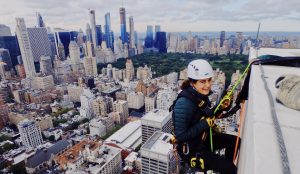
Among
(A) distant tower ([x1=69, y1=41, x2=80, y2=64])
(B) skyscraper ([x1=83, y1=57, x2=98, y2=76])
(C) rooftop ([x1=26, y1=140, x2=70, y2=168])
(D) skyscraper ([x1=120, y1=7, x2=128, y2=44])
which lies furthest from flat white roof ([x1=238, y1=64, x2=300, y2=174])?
(D) skyscraper ([x1=120, y1=7, x2=128, y2=44])

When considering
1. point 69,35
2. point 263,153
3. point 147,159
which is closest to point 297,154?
point 263,153

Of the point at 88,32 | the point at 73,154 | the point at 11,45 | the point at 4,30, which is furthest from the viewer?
the point at 88,32

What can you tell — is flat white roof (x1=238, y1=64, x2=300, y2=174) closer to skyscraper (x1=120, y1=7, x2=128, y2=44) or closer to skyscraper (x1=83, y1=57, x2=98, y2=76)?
skyscraper (x1=83, y1=57, x2=98, y2=76)

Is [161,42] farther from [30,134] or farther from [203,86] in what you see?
[203,86]

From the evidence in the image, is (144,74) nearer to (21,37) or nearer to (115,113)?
(115,113)

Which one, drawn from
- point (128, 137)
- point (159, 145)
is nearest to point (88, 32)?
point (128, 137)

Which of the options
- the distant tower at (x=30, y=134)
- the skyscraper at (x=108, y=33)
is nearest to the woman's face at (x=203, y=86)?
the distant tower at (x=30, y=134)

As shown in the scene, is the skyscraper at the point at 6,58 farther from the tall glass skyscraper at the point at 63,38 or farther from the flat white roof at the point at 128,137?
the flat white roof at the point at 128,137
